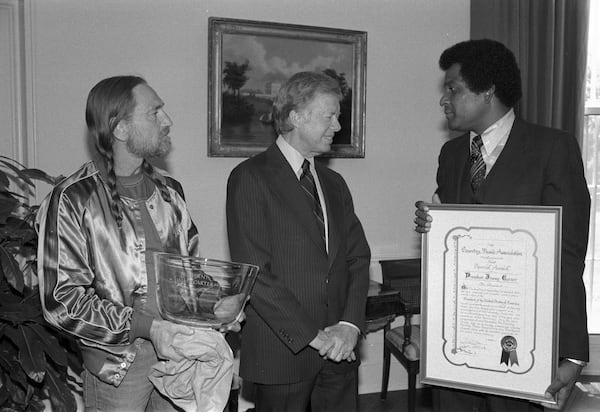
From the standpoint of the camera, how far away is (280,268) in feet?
7.50

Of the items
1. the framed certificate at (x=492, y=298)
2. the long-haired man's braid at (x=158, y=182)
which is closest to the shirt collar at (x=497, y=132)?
the framed certificate at (x=492, y=298)

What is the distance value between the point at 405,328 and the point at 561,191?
215 centimetres

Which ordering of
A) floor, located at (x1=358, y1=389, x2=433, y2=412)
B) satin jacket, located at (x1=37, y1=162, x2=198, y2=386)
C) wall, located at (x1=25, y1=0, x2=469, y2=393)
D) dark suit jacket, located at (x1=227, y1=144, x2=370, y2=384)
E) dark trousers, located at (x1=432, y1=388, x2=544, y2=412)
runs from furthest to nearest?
floor, located at (x1=358, y1=389, x2=433, y2=412) < wall, located at (x1=25, y1=0, x2=469, y2=393) < dark suit jacket, located at (x1=227, y1=144, x2=370, y2=384) < dark trousers, located at (x1=432, y1=388, x2=544, y2=412) < satin jacket, located at (x1=37, y1=162, x2=198, y2=386)

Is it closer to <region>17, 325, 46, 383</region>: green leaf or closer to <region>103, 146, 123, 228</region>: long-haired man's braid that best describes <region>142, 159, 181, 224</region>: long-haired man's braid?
<region>103, 146, 123, 228</region>: long-haired man's braid

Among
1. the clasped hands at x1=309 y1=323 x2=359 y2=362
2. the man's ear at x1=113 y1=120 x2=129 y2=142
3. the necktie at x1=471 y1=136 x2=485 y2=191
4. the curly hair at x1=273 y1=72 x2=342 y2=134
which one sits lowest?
the clasped hands at x1=309 y1=323 x2=359 y2=362

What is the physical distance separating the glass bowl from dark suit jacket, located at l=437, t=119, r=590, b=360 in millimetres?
960

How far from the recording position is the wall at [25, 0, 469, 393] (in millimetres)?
3660

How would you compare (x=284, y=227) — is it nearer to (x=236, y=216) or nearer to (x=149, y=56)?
(x=236, y=216)

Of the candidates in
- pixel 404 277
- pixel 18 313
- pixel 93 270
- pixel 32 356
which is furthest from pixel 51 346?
pixel 404 277

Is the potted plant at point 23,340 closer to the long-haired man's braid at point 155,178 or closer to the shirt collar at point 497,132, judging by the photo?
the long-haired man's braid at point 155,178

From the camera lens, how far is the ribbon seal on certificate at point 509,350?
6.68 feet

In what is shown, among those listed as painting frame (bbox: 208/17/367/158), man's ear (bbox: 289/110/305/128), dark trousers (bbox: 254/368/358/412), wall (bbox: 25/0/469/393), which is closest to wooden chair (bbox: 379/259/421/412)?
wall (bbox: 25/0/469/393)

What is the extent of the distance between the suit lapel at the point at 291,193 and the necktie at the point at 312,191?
0.03m

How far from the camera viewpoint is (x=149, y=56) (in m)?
3.84
